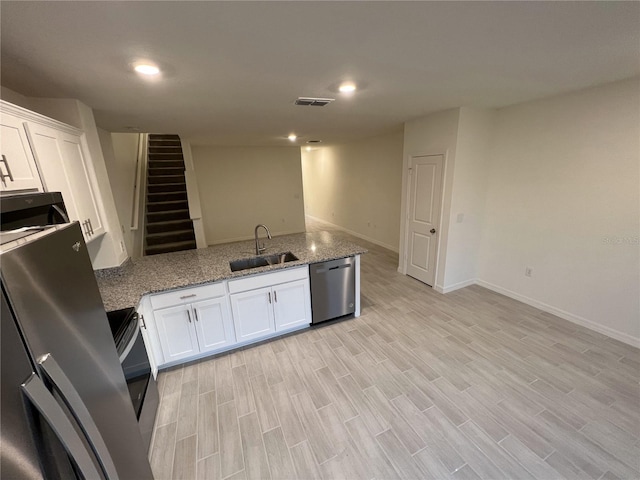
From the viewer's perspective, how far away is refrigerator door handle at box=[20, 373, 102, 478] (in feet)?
1.96

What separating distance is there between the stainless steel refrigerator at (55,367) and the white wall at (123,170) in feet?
8.11

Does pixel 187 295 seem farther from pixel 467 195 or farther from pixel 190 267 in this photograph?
pixel 467 195

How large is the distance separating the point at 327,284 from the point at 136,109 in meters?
2.61

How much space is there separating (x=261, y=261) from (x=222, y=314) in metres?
0.69

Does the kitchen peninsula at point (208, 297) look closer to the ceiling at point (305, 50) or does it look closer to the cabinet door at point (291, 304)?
the cabinet door at point (291, 304)

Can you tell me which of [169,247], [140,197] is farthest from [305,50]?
[140,197]

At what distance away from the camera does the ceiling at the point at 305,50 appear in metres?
1.11

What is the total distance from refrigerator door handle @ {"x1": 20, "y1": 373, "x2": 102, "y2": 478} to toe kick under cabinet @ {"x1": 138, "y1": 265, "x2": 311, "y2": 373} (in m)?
1.46

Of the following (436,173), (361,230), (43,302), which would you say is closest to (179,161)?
(361,230)

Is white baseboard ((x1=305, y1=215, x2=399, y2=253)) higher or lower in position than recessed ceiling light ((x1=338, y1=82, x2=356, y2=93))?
lower

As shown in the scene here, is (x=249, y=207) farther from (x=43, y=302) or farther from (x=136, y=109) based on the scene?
(x=43, y=302)

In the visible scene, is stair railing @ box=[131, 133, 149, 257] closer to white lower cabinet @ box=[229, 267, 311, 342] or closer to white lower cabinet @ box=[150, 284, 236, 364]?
white lower cabinet @ box=[150, 284, 236, 364]

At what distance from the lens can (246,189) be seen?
642 centimetres

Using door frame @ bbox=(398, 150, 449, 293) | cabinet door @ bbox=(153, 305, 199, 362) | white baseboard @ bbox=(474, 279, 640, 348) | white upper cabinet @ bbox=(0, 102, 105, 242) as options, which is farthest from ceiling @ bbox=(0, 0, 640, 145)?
white baseboard @ bbox=(474, 279, 640, 348)
